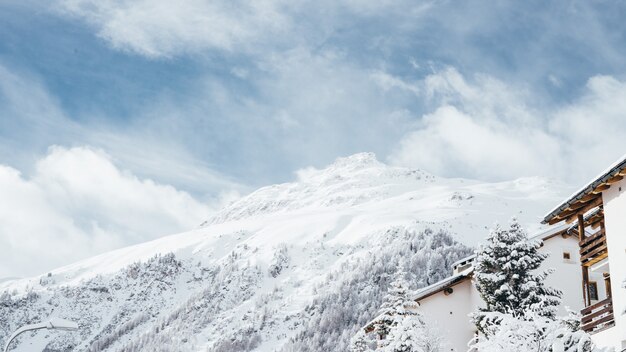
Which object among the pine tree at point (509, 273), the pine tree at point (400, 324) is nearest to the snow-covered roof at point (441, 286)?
the pine tree at point (400, 324)

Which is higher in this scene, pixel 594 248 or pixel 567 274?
pixel 567 274

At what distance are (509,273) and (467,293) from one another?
9.16 m

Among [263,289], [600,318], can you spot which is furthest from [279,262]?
[600,318]

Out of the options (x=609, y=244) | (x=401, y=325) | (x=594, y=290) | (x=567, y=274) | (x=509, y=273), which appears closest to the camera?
(x=609, y=244)

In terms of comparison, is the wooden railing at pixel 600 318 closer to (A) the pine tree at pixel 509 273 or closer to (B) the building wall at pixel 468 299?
(A) the pine tree at pixel 509 273

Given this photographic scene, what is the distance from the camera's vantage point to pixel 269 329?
124 m

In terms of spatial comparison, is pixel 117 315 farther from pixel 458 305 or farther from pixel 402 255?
pixel 458 305

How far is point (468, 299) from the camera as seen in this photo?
34500 mm

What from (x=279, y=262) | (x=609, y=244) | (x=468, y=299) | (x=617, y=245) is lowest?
(x=617, y=245)

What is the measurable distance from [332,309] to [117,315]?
82203mm

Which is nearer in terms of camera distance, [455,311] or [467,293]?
[455,311]

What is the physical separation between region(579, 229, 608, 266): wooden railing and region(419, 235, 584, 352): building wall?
1197 cm

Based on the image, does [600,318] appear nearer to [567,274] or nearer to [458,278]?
[567,274]

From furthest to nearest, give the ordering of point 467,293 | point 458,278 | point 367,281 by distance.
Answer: point 367,281 < point 467,293 < point 458,278
